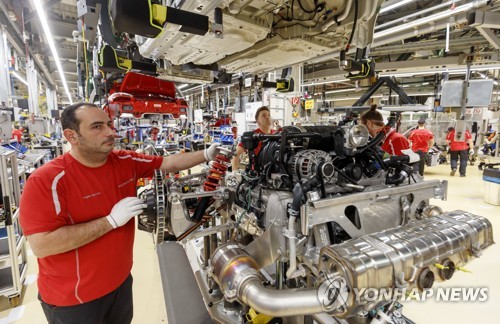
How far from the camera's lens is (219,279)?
149 cm

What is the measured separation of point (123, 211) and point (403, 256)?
4.76ft

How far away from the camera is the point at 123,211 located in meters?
1.52

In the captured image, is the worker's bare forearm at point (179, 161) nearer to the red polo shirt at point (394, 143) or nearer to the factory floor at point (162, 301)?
the factory floor at point (162, 301)

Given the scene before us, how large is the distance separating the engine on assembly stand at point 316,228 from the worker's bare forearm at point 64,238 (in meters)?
0.34

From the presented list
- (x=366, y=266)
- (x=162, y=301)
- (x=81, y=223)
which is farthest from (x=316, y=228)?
(x=162, y=301)

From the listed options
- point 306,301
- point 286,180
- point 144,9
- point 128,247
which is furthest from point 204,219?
point 144,9

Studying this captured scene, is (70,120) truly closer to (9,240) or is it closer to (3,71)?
(9,240)

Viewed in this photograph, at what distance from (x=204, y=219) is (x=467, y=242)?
1690mm

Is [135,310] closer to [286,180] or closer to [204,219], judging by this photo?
[204,219]

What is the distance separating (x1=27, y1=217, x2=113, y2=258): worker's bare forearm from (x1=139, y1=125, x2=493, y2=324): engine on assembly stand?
0.34m

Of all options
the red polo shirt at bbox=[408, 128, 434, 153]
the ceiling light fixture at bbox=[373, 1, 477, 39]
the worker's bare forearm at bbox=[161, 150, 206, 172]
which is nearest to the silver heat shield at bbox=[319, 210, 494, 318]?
the worker's bare forearm at bbox=[161, 150, 206, 172]

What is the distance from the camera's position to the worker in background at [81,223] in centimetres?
133

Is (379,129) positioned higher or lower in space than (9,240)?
higher

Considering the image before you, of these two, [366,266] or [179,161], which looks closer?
[366,266]
